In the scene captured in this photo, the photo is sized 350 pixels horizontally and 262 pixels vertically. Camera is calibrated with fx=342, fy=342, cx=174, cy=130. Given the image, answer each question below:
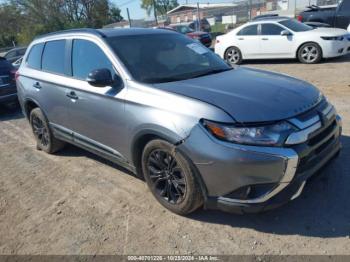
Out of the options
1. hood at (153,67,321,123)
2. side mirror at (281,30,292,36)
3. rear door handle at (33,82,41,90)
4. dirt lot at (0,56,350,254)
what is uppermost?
hood at (153,67,321,123)

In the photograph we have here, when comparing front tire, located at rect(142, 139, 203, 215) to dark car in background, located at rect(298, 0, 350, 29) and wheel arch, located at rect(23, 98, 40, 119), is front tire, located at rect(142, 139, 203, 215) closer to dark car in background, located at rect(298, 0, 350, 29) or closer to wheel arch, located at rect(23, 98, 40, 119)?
wheel arch, located at rect(23, 98, 40, 119)

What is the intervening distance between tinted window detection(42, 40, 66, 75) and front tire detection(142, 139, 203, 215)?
6.28ft

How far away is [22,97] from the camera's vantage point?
550 centimetres

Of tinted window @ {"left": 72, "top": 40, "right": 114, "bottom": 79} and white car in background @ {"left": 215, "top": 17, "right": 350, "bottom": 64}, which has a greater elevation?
tinted window @ {"left": 72, "top": 40, "right": 114, "bottom": 79}

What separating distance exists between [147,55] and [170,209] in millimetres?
1701

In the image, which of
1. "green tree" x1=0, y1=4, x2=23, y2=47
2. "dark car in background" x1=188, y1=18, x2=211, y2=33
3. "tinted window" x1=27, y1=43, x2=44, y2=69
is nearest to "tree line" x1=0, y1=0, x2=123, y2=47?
"green tree" x1=0, y1=4, x2=23, y2=47

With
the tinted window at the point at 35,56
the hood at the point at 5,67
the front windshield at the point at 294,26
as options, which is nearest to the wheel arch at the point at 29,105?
the tinted window at the point at 35,56

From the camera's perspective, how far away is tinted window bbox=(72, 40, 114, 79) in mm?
3812

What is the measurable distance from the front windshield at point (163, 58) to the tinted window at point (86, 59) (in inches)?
7.1

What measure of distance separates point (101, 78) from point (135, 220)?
147 centimetres

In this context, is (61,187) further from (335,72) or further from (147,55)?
(335,72)

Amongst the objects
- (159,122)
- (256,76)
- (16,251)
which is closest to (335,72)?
(256,76)

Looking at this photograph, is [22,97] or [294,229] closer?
[294,229]

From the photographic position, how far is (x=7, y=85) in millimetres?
8242
